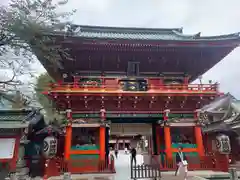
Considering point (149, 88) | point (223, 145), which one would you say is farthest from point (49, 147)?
point (223, 145)

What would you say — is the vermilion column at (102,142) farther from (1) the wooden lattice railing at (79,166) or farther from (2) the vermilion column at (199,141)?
(2) the vermilion column at (199,141)

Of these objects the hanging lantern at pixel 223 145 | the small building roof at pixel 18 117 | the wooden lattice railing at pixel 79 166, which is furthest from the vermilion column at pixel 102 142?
the hanging lantern at pixel 223 145

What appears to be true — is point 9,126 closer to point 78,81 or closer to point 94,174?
point 78,81

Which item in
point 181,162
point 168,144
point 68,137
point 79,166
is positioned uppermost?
point 68,137

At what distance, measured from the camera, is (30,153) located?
13.0 metres

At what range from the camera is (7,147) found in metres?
11.2

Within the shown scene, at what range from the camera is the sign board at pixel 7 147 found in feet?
36.1

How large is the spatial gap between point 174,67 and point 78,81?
698cm

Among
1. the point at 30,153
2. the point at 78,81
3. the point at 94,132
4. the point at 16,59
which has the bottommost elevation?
the point at 30,153

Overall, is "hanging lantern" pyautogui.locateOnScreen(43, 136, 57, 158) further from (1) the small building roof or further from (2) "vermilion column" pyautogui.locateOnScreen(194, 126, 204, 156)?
(2) "vermilion column" pyautogui.locateOnScreen(194, 126, 204, 156)

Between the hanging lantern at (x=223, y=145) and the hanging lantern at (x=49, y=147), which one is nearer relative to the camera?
the hanging lantern at (x=49, y=147)

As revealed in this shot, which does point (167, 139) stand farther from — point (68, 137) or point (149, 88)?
point (68, 137)

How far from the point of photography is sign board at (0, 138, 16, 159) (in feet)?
36.1

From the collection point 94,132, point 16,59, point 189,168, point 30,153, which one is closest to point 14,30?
point 16,59
